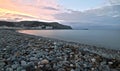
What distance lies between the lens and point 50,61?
9328 mm

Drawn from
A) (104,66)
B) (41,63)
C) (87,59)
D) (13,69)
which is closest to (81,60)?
(87,59)

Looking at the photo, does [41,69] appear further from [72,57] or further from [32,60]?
[72,57]

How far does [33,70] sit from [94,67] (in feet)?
8.71

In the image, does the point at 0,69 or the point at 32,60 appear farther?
the point at 32,60

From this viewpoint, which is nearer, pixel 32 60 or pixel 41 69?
pixel 41 69

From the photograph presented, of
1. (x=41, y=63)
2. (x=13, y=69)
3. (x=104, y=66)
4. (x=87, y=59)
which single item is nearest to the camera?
(x=13, y=69)

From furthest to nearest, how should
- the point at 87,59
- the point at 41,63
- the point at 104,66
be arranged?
the point at 87,59, the point at 104,66, the point at 41,63

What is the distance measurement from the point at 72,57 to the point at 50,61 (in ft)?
5.15

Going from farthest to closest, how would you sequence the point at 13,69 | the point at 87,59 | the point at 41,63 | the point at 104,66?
the point at 87,59, the point at 104,66, the point at 41,63, the point at 13,69

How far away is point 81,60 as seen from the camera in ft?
33.0

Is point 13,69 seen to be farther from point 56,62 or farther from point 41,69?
point 56,62

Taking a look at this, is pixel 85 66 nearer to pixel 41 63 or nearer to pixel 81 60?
pixel 81 60

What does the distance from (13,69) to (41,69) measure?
109cm

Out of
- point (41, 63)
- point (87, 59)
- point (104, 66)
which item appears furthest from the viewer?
point (87, 59)
